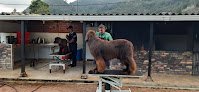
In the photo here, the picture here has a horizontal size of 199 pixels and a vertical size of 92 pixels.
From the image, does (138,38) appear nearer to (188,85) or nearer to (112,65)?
(112,65)

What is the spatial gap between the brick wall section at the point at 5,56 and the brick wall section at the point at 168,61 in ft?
17.1

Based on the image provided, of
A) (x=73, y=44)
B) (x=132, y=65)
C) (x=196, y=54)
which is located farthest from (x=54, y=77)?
(x=196, y=54)

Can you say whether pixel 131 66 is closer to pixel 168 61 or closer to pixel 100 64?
pixel 100 64

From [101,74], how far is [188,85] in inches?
123

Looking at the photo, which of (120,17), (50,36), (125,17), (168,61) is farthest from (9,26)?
(168,61)

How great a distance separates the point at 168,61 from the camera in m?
5.76

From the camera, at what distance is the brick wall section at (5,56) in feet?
20.5

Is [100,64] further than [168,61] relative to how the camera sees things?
No

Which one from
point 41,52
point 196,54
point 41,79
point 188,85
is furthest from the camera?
point 41,52

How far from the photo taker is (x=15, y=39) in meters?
6.60

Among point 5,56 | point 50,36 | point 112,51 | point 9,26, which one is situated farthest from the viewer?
point 50,36

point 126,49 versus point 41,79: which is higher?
point 126,49

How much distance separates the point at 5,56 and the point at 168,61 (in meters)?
6.65

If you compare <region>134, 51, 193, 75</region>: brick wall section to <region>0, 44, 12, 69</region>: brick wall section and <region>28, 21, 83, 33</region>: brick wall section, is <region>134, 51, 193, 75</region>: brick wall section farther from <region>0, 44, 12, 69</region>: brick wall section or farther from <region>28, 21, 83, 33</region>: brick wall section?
<region>0, 44, 12, 69</region>: brick wall section
